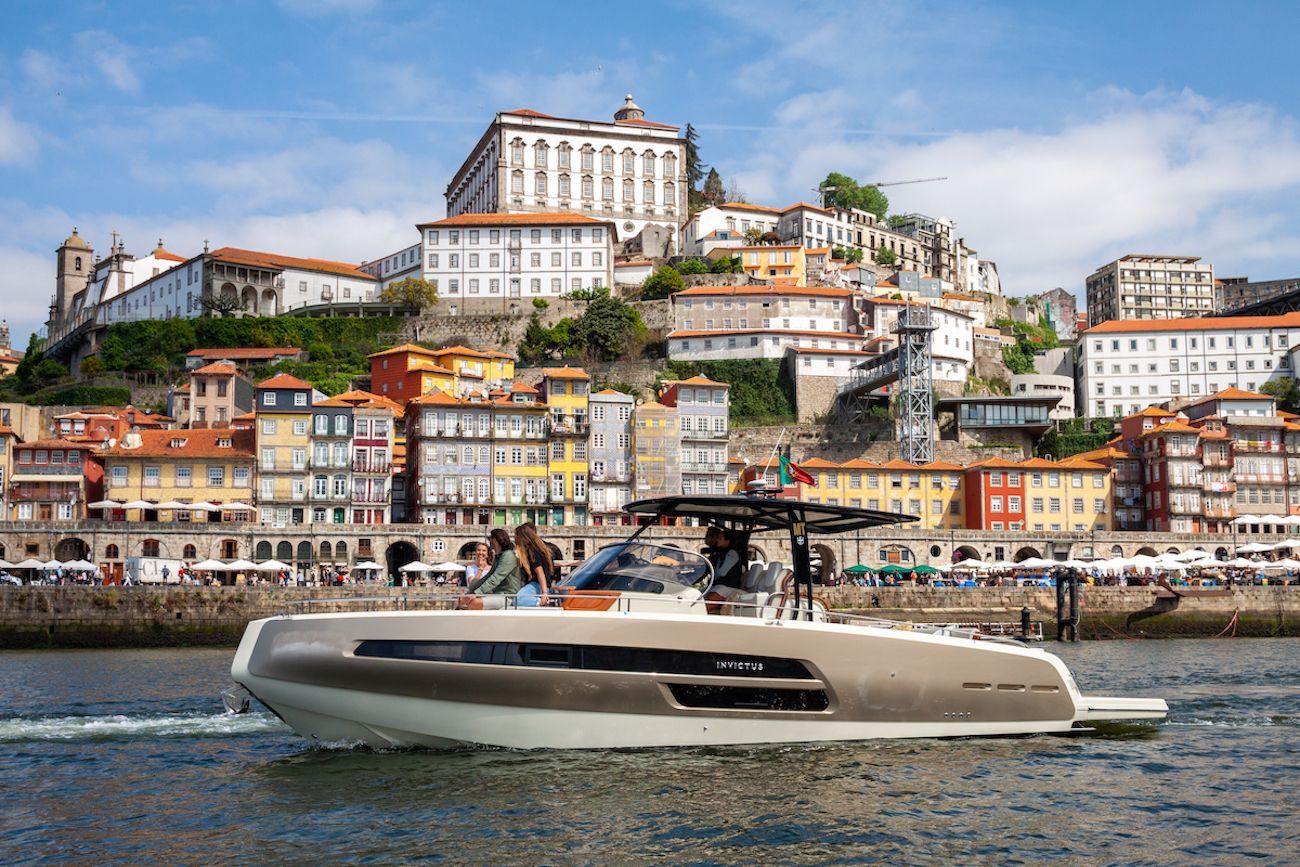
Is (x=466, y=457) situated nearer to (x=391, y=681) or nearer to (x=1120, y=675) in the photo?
(x=1120, y=675)

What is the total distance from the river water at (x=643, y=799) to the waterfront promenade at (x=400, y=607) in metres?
22.9

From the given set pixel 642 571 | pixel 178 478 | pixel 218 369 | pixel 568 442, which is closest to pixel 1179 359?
pixel 568 442

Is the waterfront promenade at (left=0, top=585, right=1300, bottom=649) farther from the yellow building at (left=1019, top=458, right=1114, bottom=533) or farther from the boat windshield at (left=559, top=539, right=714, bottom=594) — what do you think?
the boat windshield at (left=559, top=539, right=714, bottom=594)

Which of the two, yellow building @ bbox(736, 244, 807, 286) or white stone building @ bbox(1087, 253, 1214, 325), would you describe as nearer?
yellow building @ bbox(736, 244, 807, 286)

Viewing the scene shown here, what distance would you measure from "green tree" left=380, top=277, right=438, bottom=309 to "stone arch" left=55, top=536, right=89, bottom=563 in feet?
130

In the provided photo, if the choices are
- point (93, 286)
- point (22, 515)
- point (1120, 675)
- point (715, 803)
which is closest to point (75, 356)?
point (93, 286)

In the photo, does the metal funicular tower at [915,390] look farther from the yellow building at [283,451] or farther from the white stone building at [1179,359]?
the yellow building at [283,451]

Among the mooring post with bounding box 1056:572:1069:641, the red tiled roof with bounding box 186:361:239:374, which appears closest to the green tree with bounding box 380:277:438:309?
the red tiled roof with bounding box 186:361:239:374

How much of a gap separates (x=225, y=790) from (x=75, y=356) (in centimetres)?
9461

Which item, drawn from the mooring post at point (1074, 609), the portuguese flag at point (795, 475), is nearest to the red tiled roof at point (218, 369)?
the mooring post at point (1074, 609)

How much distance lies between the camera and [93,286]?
373 feet

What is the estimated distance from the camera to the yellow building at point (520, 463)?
6200 centimetres

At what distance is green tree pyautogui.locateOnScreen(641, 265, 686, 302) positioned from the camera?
298 ft

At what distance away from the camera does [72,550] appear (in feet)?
176
